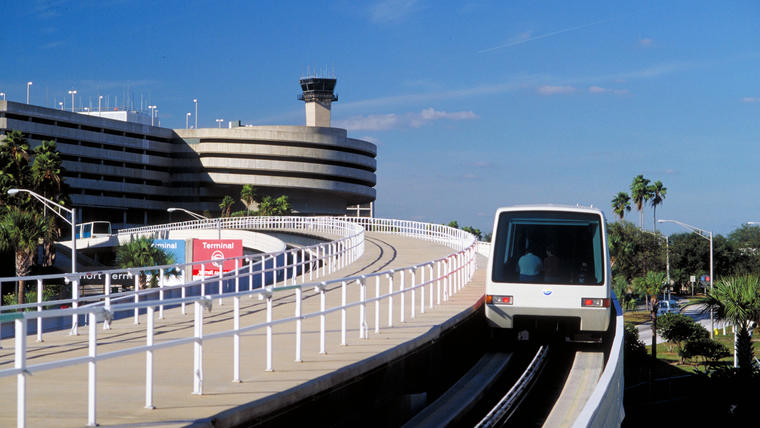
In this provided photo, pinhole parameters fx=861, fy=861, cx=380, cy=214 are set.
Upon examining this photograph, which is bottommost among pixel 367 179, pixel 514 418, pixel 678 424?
pixel 678 424

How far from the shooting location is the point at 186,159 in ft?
480

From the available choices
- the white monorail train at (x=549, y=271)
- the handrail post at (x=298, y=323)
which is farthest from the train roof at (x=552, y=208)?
the handrail post at (x=298, y=323)

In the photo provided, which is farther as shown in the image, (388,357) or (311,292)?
(311,292)

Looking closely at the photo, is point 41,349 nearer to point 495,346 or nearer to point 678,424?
point 495,346

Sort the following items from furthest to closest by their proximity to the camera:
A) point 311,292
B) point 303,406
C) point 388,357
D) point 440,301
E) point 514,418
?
point 311,292, point 440,301, point 514,418, point 388,357, point 303,406

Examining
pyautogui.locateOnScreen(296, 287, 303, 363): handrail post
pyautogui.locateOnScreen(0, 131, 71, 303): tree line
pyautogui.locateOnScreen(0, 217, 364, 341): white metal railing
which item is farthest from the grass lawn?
pyautogui.locateOnScreen(296, 287, 303, 363): handrail post

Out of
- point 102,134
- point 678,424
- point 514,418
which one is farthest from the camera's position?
point 102,134

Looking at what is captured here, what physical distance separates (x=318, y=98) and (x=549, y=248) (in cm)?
16652

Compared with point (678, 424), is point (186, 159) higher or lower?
higher

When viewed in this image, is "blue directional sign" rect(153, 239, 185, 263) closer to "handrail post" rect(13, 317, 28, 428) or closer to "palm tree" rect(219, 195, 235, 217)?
"handrail post" rect(13, 317, 28, 428)

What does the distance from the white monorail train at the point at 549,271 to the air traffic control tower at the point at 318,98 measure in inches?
6496

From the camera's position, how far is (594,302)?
15094 millimetres

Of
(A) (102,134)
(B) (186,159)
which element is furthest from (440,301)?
(B) (186,159)

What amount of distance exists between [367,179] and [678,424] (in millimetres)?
129745
